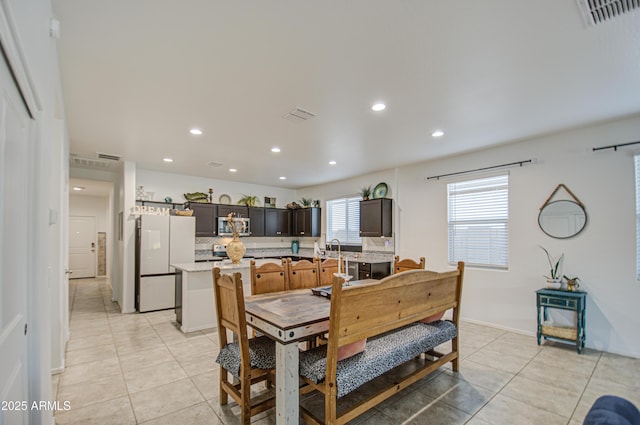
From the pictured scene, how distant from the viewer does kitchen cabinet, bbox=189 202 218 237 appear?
6.44 m

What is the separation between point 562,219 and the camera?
391cm

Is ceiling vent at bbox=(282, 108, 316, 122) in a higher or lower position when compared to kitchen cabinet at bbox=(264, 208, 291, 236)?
higher

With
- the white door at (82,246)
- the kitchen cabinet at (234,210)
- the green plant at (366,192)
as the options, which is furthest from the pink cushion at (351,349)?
the white door at (82,246)

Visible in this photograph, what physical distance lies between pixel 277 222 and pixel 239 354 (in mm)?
5761

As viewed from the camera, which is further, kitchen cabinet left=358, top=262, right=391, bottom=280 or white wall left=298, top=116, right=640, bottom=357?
kitchen cabinet left=358, top=262, right=391, bottom=280

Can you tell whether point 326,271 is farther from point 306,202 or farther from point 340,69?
point 306,202

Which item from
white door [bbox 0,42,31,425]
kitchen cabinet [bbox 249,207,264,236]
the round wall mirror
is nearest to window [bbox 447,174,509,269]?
the round wall mirror

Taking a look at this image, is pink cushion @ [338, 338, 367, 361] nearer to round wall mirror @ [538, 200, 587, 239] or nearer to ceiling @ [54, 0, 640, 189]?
ceiling @ [54, 0, 640, 189]

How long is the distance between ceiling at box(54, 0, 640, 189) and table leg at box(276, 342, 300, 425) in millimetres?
2047

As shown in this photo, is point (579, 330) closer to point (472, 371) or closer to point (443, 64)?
point (472, 371)

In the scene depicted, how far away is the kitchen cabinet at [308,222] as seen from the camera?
24.9 feet

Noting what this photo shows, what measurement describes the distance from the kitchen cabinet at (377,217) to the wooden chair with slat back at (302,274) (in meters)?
2.57

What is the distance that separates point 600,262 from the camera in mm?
3631

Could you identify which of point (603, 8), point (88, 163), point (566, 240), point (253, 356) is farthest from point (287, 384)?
point (88, 163)
